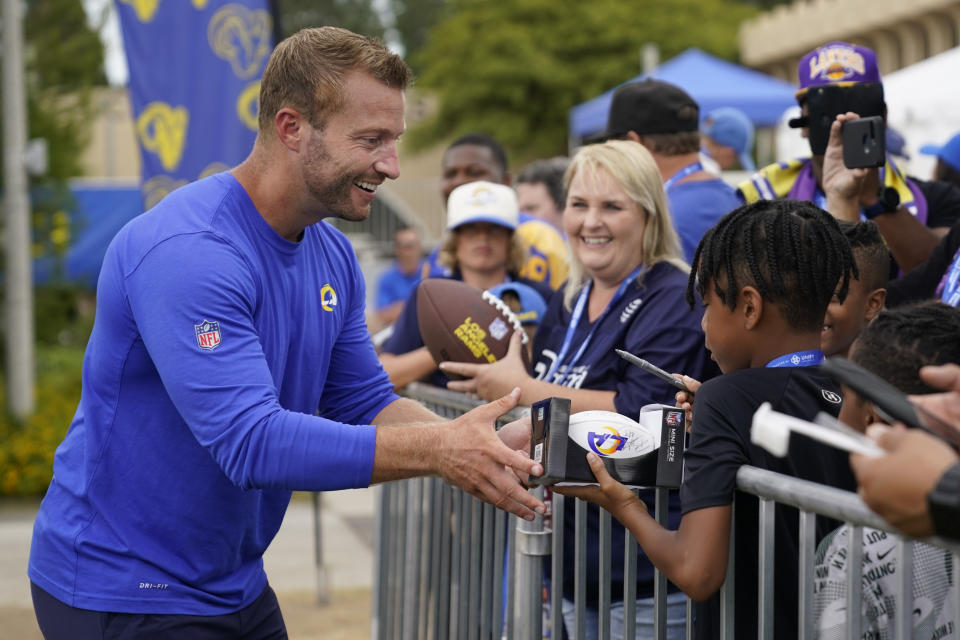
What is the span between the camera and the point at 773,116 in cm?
1352

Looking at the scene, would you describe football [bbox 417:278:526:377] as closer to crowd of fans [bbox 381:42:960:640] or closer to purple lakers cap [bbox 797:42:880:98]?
crowd of fans [bbox 381:42:960:640]

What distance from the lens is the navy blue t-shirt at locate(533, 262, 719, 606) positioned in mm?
3375

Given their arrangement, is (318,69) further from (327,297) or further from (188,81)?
(188,81)

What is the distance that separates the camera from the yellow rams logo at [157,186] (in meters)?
6.99

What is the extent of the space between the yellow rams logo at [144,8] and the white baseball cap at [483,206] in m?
2.98

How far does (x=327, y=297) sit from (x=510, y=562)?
38.5 inches

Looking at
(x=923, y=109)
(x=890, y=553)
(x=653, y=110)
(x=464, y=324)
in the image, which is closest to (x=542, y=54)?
(x=923, y=109)

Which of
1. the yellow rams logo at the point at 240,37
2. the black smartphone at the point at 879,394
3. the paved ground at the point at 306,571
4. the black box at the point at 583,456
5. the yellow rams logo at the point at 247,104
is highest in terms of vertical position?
the yellow rams logo at the point at 240,37

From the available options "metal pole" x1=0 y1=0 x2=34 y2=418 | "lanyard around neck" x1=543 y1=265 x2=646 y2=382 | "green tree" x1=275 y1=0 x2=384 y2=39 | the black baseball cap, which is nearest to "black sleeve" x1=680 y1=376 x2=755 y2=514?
"lanyard around neck" x1=543 y1=265 x2=646 y2=382

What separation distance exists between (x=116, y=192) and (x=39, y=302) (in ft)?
10.1

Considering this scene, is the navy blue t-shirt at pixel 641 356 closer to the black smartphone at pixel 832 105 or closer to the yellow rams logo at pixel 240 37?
the black smartphone at pixel 832 105

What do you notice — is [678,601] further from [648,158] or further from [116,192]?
[116,192]

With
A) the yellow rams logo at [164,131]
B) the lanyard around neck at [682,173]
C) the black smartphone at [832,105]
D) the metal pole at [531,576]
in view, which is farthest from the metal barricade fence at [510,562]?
the yellow rams logo at [164,131]

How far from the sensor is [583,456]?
8.46ft
